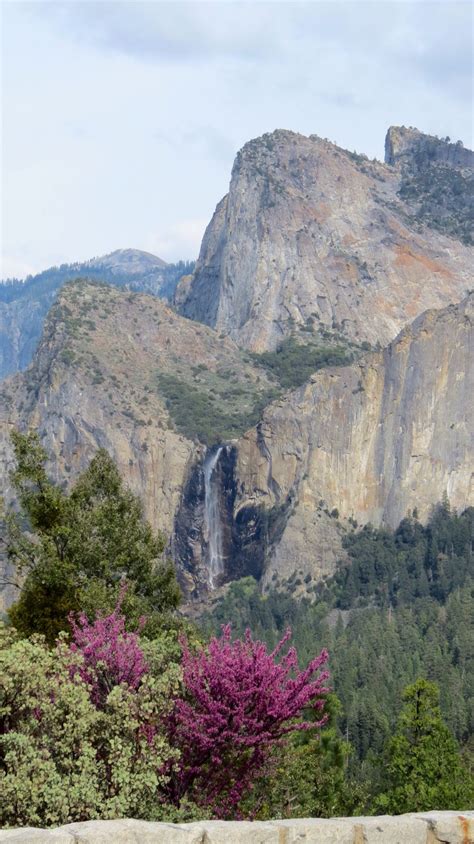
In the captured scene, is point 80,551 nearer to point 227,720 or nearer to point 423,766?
point 227,720

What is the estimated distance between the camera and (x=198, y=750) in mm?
22797

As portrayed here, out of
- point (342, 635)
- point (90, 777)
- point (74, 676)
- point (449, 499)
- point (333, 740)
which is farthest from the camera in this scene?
point (449, 499)

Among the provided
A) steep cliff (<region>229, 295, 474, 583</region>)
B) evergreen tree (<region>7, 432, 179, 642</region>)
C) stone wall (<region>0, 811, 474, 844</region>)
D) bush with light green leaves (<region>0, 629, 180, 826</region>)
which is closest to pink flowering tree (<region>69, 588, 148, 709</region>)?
bush with light green leaves (<region>0, 629, 180, 826</region>)

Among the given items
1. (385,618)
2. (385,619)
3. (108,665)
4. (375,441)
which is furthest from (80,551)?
(375,441)

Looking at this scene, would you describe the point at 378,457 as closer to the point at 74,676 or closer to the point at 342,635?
the point at 342,635

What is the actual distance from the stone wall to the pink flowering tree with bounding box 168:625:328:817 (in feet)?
20.0

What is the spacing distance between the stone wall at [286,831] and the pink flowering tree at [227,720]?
6.11 m

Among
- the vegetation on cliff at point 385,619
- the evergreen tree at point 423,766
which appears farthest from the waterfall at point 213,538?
the evergreen tree at point 423,766

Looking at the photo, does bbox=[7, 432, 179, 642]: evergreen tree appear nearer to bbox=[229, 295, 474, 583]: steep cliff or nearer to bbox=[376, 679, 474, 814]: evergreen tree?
bbox=[376, 679, 474, 814]: evergreen tree

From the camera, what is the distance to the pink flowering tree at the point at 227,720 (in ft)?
73.5

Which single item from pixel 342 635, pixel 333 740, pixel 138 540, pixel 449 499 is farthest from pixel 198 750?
pixel 449 499

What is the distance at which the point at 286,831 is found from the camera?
1605 centimetres

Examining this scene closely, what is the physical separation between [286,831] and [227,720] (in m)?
6.52

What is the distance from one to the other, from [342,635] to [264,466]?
52372 millimetres
